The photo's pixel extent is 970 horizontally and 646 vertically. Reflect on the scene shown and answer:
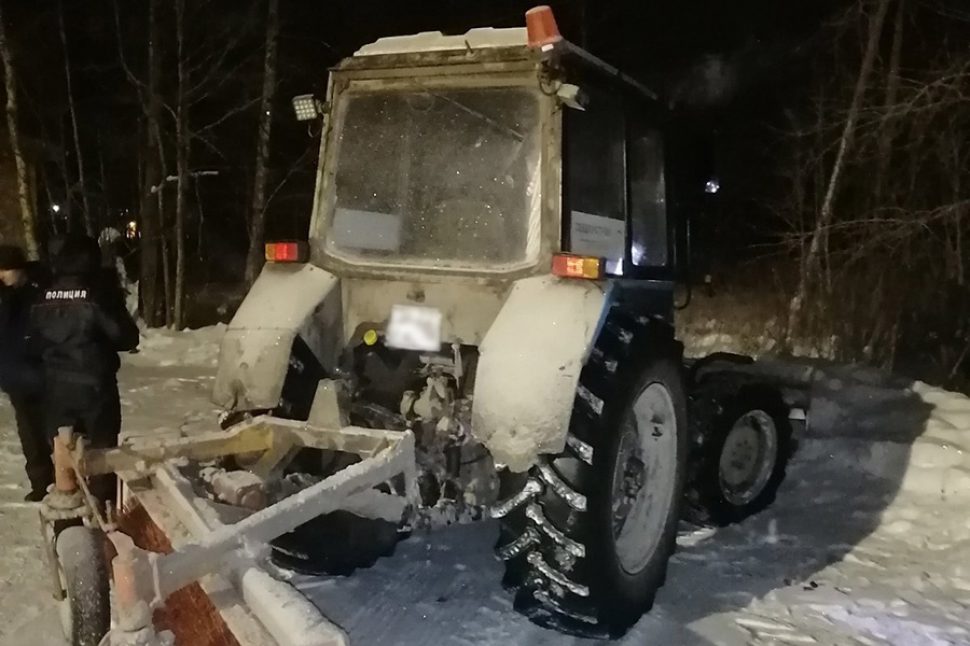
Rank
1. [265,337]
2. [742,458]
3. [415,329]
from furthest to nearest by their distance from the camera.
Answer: [742,458]
[415,329]
[265,337]

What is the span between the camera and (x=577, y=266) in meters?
3.54

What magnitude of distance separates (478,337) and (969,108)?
851cm

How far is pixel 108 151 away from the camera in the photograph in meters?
20.3

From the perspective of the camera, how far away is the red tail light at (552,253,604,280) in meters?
3.49

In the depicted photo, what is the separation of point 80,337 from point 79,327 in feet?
0.19

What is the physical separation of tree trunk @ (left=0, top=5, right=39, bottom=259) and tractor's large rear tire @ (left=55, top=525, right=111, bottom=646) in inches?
475

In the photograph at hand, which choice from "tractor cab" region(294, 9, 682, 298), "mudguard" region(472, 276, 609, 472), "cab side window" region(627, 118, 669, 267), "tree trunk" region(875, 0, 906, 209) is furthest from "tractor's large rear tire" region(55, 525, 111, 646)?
"tree trunk" region(875, 0, 906, 209)

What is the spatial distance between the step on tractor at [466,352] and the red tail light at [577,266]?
0.02 m

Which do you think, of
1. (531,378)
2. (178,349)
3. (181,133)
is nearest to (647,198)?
(531,378)

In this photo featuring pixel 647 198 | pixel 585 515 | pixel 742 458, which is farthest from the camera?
pixel 742 458

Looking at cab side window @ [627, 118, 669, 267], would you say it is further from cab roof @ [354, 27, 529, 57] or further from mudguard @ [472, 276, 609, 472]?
mudguard @ [472, 276, 609, 472]

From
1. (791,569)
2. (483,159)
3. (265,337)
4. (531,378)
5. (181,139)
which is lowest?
(791,569)

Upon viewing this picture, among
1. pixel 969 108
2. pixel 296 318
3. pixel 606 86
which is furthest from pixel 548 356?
pixel 969 108

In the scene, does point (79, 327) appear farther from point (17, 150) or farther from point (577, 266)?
point (17, 150)
